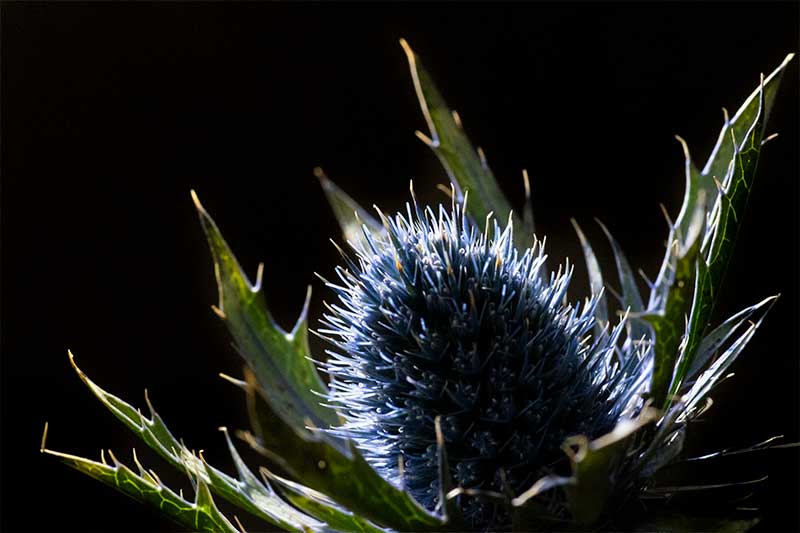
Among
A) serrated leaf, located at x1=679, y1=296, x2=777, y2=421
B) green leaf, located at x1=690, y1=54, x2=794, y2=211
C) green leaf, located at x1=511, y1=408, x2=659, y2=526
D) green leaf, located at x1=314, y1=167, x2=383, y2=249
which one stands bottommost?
serrated leaf, located at x1=679, y1=296, x2=777, y2=421

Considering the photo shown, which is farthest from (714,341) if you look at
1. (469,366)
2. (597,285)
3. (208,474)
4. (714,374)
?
(208,474)

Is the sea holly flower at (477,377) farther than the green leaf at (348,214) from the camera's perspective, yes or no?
No

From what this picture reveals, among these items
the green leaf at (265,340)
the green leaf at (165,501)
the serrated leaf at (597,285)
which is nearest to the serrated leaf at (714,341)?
the serrated leaf at (597,285)

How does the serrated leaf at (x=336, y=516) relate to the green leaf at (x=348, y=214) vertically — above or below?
below

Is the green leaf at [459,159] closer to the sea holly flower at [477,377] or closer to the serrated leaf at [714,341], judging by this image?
the sea holly flower at [477,377]

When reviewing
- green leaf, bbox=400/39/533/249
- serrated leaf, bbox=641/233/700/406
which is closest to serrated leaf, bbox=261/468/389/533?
serrated leaf, bbox=641/233/700/406

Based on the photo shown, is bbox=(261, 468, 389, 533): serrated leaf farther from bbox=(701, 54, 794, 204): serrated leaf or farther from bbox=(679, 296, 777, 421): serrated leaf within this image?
bbox=(701, 54, 794, 204): serrated leaf

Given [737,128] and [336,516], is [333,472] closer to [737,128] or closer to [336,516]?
[336,516]
